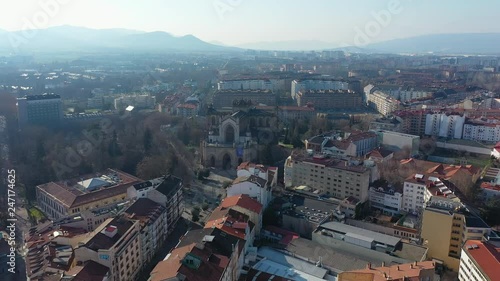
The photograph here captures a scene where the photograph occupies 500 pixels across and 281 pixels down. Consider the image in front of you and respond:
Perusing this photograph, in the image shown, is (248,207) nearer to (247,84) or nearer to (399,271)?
(399,271)

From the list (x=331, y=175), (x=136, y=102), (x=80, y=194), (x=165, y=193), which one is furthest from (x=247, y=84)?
(x=165, y=193)

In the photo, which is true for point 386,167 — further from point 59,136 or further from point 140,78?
point 140,78

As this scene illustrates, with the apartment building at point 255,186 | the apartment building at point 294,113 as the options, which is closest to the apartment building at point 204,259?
the apartment building at point 255,186

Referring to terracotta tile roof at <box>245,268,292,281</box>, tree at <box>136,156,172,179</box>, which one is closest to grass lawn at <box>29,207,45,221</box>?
tree at <box>136,156,172,179</box>

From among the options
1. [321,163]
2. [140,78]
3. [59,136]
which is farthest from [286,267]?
[140,78]

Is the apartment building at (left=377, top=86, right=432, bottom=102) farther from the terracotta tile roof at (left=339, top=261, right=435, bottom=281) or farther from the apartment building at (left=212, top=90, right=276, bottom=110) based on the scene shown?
the terracotta tile roof at (left=339, top=261, right=435, bottom=281)

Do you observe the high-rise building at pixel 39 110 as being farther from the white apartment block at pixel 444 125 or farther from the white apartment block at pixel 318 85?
the white apartment block at pixel 444 125

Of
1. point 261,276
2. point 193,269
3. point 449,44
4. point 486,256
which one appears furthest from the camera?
point 449,44
